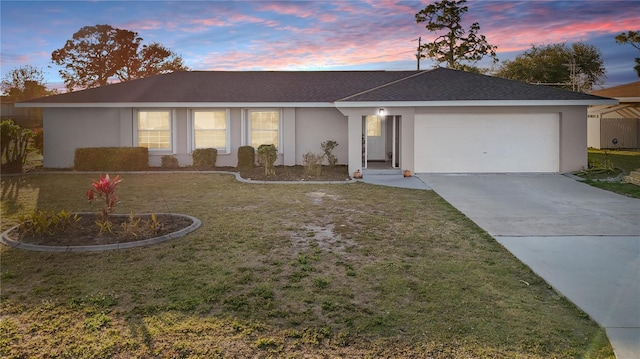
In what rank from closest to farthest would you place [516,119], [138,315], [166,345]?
[166,345], [138,315], [516,119]

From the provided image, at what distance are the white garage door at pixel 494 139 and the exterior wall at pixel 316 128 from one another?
140 inches

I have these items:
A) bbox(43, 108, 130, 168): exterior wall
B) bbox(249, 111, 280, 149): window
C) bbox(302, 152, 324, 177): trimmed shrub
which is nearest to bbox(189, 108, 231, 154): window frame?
bbox(249, 111, 280, 149): window

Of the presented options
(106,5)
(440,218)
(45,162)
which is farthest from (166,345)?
(45,162)

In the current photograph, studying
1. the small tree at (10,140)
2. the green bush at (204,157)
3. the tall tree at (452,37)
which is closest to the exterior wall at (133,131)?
the green bush at (204,157)

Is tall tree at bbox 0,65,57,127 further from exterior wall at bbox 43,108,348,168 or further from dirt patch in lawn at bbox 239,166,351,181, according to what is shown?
dirt patch in lawn at bbox 239,166,351,181

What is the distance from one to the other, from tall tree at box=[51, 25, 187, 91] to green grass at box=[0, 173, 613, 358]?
3764 cm

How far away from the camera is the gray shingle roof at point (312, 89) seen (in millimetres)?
16344

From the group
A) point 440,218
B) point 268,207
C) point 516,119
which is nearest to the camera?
A: point 440,218

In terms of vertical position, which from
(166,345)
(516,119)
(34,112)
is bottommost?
(166,345)

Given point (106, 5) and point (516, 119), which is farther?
point (516, 119)

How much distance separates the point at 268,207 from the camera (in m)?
10.6

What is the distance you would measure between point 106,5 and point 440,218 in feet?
39.3

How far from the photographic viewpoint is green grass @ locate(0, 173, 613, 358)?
409 centimetres

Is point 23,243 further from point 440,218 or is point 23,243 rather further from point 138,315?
point 440,218
